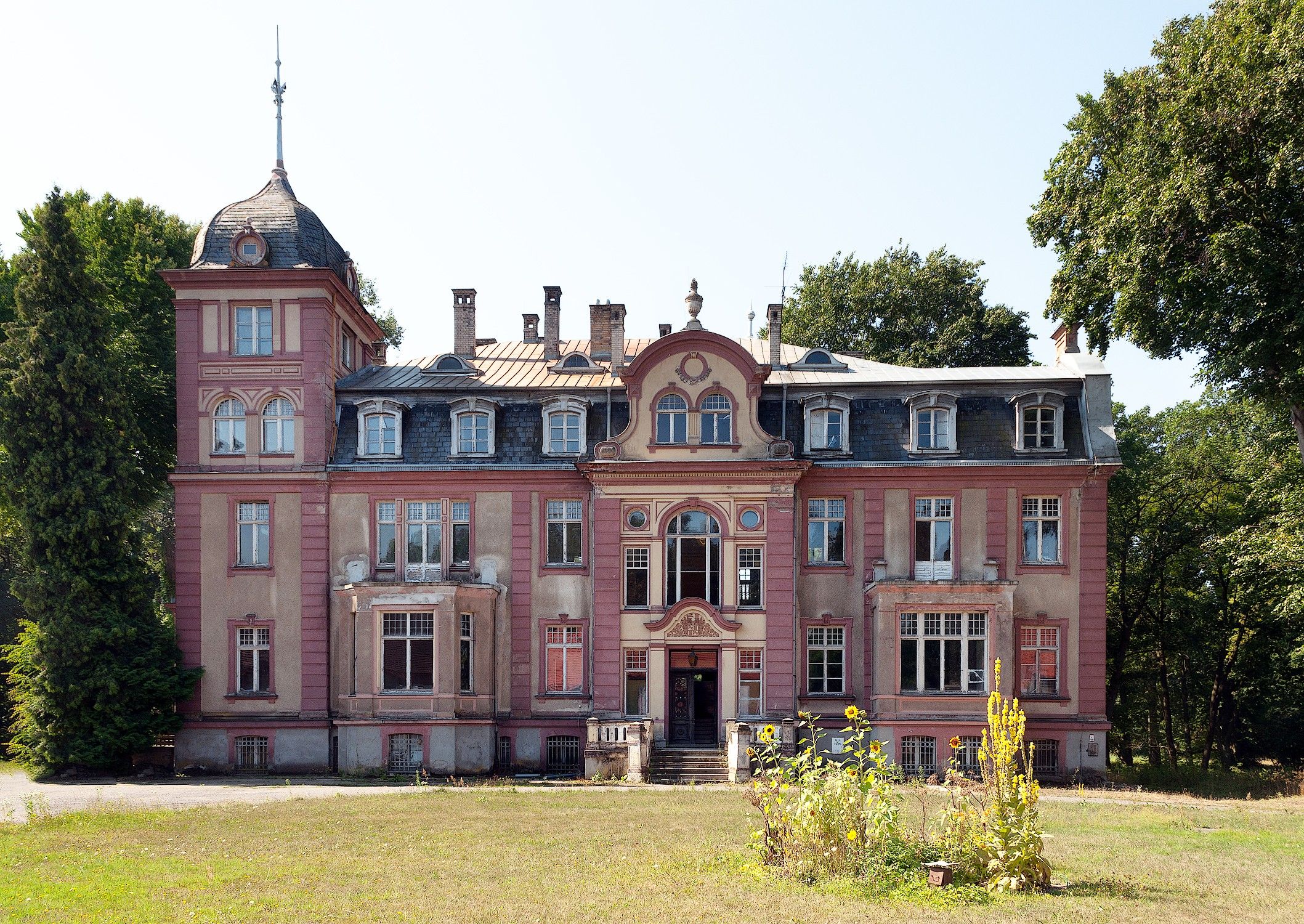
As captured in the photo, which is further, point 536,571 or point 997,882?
point 536,571

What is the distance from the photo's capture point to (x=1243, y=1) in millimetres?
25547

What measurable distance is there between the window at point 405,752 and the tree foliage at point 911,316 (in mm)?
25840

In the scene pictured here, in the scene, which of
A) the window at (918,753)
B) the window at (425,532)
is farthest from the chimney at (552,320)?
the window at (918,753)

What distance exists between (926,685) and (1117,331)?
34.4ft

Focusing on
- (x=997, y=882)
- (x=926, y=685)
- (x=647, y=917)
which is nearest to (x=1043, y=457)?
(x=926, y=685)

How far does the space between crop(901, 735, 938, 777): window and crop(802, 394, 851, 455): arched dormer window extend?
8125 millimetres

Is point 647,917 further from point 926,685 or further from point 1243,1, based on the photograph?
point 1243,1

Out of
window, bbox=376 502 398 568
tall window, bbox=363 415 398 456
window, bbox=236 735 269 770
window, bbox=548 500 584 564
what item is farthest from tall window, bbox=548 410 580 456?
window, bbox=236 735 269 770

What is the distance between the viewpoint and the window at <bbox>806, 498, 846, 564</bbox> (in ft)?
106

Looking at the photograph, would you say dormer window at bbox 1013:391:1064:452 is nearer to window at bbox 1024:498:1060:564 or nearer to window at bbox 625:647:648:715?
Result: window at bbox 1024:498:1060:564

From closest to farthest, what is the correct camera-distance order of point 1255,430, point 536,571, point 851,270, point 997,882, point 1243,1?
point 997,882, point 1243,1, point 536,571, point 1255,430, point 851,270

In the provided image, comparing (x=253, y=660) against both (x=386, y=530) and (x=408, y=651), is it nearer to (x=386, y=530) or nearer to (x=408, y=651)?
(x=408, y=651)

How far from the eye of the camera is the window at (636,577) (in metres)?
31.8

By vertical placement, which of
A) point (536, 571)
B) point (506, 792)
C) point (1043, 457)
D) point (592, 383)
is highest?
point (592, 383)
